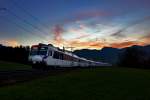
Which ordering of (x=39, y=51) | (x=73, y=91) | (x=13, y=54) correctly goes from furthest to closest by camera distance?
(x=13, y=54) < (x=39, y=51) < (x=73, y=91)

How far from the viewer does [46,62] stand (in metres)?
41.5

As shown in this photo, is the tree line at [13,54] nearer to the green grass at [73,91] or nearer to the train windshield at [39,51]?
the train windshield at [39,51]

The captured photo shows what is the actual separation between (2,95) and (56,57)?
3219 cm

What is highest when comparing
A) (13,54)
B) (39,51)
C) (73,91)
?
(13,54)

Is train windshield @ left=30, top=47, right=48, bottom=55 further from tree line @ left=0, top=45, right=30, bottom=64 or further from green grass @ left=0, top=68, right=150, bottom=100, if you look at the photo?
tree line @ left=0, top=45, right=30, bottom=64

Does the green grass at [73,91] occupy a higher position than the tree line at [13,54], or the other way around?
the tree line at [13,54]

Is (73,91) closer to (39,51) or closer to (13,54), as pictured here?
(39,51)

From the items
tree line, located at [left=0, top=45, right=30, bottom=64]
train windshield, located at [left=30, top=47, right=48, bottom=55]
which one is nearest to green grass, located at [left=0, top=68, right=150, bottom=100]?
train windshield, located at [left=30, top=47, right=48, bottom=55]

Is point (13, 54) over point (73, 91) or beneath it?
over

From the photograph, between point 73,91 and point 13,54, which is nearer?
point 73,91

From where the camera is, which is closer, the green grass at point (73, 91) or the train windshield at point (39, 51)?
the green grass at point (73, 91)

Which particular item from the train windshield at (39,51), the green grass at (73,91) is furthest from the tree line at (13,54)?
the green grass at (73,91)

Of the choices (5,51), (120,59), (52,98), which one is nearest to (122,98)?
→ (52,98)

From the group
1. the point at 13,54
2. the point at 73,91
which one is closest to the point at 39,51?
the point at 73,91
